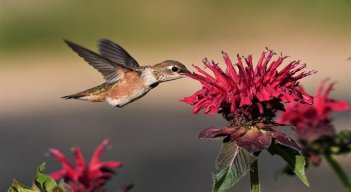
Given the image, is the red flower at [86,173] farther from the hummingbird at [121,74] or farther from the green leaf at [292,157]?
the green leaf at [292,157]

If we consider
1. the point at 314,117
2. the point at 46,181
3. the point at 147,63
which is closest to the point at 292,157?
the point at 46,181

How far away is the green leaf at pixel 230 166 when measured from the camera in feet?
7.14

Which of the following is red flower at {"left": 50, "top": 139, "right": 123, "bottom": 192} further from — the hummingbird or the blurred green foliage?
the blurred green foliage

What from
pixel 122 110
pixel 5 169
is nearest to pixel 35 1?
pixel 122 110

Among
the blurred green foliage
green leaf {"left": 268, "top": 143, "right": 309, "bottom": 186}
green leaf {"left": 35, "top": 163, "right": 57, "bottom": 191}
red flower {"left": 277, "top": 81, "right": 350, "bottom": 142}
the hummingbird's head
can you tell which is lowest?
red flower {"left": 277, "top": 81, "right": 350, "bottom": 142}

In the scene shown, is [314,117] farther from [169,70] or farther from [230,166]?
[230,166]

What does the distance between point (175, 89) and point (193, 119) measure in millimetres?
1767

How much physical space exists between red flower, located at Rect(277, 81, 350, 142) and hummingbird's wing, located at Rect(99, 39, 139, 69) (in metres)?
0.63

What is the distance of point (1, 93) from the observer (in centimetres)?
1555

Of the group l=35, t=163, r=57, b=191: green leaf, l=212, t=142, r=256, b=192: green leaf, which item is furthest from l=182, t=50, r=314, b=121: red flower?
l=35, t=163, r=57, b=191: green leaf

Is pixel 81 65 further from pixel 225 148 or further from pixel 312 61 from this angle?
pixel 225 148

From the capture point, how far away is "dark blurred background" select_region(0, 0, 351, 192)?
10.2 m

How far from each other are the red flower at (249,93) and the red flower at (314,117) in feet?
3.11

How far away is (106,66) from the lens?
3473mm
